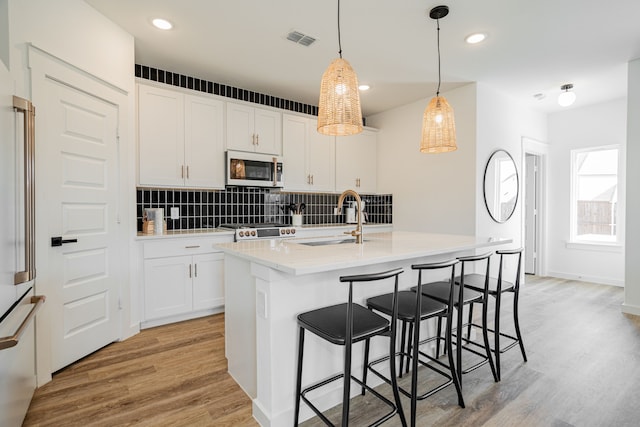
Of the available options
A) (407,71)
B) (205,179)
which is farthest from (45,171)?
(407,71)

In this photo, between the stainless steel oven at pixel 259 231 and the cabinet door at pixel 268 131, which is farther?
Result: the cabinet door at pixel 268 131

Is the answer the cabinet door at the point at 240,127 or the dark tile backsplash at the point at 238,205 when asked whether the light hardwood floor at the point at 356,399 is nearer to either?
the dark tile backsplash at the point at 238,205

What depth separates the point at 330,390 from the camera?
191 centimetres

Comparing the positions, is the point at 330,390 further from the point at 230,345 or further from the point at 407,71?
A: the point at 407,71

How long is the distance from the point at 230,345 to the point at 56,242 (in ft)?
4.64

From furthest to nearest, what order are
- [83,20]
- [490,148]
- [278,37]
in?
[490,148] → [278,37] → [83,20]

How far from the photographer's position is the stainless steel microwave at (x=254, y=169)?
12.5 ft

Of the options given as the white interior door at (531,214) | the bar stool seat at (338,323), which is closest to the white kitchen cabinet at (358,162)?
the white interior door at (531,214)

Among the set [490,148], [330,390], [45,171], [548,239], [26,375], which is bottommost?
[330,390]

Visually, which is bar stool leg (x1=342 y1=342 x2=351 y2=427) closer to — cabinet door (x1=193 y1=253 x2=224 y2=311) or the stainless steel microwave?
cabinet door (x1=193 y1=253 x2=224 y2=311)

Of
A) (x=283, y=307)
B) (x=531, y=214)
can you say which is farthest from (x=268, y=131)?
(x=531, y=214)

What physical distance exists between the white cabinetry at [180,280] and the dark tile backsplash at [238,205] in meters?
0.64

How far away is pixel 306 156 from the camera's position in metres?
4.50

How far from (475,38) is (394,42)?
2.37 ft
